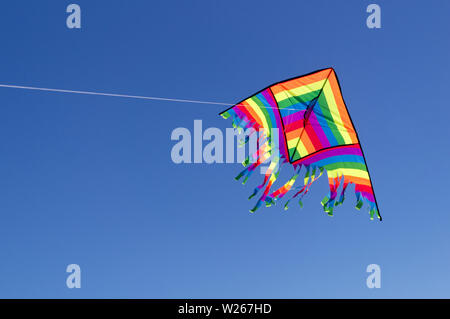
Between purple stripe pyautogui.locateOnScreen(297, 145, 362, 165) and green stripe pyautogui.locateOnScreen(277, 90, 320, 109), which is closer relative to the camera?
purple stripe pyautogui.locateOnScreen(297, 145, 362, 165)

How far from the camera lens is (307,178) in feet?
23.1

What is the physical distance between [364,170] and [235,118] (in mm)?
1849

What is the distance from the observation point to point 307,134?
738 cm

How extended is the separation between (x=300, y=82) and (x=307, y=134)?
704 mm

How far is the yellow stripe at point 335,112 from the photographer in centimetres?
708

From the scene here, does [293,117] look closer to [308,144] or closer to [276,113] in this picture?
[276,113]

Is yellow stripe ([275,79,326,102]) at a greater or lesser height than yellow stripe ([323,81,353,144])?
greater

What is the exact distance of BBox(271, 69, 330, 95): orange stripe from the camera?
23.0 feet

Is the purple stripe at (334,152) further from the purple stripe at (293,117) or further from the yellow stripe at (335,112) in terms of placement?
the purple stripe at (293,117)

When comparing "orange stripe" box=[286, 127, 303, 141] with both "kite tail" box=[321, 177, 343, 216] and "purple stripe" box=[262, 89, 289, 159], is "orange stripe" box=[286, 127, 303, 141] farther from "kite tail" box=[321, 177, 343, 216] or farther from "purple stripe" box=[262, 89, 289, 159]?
"kite tail" box=[321, 177, 343, 216]

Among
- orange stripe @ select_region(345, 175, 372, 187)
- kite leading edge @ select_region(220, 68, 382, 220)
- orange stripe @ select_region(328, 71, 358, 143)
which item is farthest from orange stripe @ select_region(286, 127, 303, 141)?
orange stripe @ select_region(345, 175, 372, 187)

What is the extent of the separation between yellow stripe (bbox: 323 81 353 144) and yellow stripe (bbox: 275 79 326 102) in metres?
0.10

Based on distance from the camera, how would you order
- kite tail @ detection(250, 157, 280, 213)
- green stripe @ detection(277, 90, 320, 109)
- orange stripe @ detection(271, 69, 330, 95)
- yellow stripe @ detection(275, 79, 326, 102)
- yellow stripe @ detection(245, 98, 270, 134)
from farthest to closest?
yellow stripe @ detection(245, 98, 270, 134) < green stripe @ detection(277, 90, 320, 109) < yellow stripe @ detection(275, 79, 326, 102) < orange stripe @ detection(271, 69, 330, 95) < kite tail @ detection(250, 157, 280, 213)
